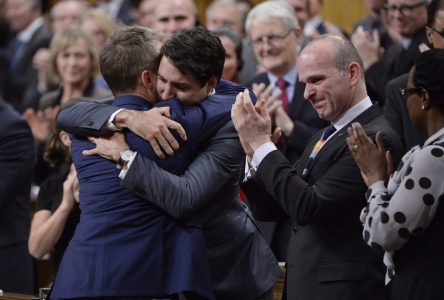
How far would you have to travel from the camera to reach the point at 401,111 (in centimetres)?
510

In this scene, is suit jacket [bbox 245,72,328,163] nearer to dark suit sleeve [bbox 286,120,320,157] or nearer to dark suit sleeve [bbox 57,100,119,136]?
dark suit sleeve [bbox 286,120,320,157]

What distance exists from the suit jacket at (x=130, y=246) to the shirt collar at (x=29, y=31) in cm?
632

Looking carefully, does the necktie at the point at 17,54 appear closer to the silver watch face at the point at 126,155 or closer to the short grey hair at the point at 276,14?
the short grey hair at the point at 276,14

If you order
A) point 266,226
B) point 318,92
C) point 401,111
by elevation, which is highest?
point 318,92

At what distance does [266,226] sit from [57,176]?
40.1 inches

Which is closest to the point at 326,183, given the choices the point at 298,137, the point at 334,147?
the point at 334,147

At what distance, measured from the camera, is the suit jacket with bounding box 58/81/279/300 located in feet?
10.8

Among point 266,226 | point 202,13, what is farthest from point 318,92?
point 202,13

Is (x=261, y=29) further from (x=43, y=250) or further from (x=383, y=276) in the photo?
(x=383, y=276)

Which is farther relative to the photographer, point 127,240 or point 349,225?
point 349,225

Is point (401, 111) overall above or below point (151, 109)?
below

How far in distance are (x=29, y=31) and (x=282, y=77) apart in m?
4.48

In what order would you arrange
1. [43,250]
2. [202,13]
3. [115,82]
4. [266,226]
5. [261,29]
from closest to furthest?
[115,82], [43,250], [266,226], [261,29], [202,13]

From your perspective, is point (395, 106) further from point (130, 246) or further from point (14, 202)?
point (130, 246)
